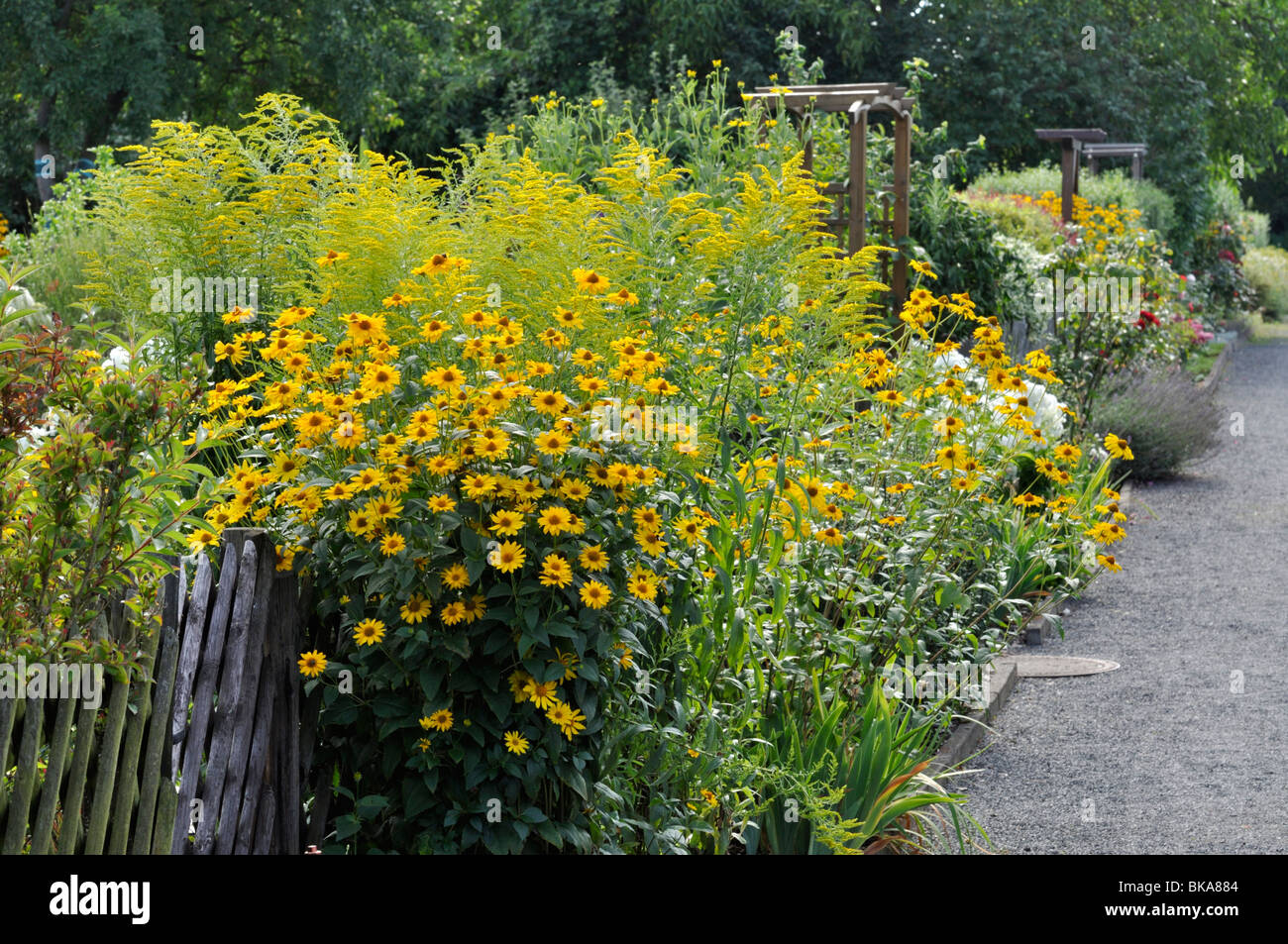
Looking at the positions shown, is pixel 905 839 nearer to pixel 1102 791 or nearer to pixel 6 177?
pixel 1102 791

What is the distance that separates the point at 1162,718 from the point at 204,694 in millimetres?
3852

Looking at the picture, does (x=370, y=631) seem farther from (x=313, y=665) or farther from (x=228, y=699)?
(x=228, y=699)

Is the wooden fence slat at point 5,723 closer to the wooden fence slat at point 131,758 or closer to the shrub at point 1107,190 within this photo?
the wooden fence slat at point 131,758

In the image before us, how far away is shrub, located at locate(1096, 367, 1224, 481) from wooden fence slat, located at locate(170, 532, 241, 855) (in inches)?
305

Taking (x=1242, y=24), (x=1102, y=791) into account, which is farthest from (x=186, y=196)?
(x=1242, y=24)

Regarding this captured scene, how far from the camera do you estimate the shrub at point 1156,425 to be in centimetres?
955

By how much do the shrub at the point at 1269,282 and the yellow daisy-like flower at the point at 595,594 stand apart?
2657 centimetres

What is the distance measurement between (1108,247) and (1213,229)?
1481 cm

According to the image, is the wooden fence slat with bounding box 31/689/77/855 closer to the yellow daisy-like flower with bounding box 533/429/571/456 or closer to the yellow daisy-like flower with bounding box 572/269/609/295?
the yellow daisy-like flower with bounding box 533/429/571/456

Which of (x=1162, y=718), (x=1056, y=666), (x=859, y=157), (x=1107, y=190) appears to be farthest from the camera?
(x=1107, y=190)

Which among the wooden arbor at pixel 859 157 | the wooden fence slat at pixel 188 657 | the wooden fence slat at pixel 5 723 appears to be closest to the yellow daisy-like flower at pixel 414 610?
the wooden fence slat at pixel 188 657

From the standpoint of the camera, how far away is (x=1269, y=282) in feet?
86.7

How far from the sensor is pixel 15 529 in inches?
88.4

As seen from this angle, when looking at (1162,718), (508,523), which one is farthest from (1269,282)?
(508,523)
